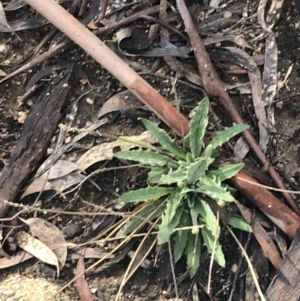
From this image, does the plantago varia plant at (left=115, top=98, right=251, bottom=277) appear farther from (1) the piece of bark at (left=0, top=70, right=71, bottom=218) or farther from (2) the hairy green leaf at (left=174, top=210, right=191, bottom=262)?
(1) the piece of bark at (left=0, top=70, right=71, bottom=218)

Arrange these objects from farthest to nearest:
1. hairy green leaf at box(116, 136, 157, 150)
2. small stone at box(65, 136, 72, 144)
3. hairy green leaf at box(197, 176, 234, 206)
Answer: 1. small stone at box(65, 136, 72, 144)
2. hairy green leaf at box(116, 136, 157, 150)
3. hairy green leaf at box(197, 176, 234, 206)

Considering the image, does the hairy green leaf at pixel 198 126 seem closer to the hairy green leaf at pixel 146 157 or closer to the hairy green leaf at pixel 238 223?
the hairy green leaf at pixel 146 157

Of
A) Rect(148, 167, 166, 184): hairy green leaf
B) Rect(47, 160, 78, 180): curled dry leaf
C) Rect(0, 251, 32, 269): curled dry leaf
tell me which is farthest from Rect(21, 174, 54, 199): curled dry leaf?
Rect(148, 167, 166, 184): hairy green leaf

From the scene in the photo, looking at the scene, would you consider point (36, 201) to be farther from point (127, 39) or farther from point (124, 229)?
point (127, 39)

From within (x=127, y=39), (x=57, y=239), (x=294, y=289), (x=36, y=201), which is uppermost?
(x=127, y=39)

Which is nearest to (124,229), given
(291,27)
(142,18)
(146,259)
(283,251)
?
(146,259)

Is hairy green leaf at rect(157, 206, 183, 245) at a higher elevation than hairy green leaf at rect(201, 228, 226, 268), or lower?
higher

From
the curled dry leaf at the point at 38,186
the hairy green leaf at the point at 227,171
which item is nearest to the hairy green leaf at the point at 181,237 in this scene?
the hairy green leaf at the point at 227,171
